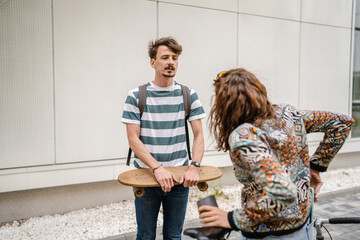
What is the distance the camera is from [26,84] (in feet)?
14.3

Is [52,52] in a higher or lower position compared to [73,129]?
higher

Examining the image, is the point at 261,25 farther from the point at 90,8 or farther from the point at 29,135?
the point at 29,135

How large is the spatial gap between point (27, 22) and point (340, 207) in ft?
19.0

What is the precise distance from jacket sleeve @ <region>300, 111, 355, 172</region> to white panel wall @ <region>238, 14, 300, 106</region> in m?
4.37

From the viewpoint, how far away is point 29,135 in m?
4.41

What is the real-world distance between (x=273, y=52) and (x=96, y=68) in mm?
3758

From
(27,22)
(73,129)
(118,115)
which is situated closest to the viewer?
(27,22)

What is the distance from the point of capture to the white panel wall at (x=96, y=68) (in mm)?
4578

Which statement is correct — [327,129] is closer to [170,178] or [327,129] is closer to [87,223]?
[170,178]

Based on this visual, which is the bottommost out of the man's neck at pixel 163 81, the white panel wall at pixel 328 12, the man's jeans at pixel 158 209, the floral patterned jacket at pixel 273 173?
the man's jeans at pixel 158 209

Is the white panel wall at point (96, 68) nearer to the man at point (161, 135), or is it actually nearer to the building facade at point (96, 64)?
the building facade at point (96, 64)

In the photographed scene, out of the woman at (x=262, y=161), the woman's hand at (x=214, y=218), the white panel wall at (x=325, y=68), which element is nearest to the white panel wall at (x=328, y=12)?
the white panel wall at (x=325, y=68)

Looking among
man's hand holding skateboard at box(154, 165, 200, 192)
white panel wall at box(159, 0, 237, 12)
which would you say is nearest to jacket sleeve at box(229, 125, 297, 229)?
man's hand holding skateboard at box(154, 165, 200, 192)

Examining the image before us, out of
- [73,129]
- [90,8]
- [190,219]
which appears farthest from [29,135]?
[190,219]
